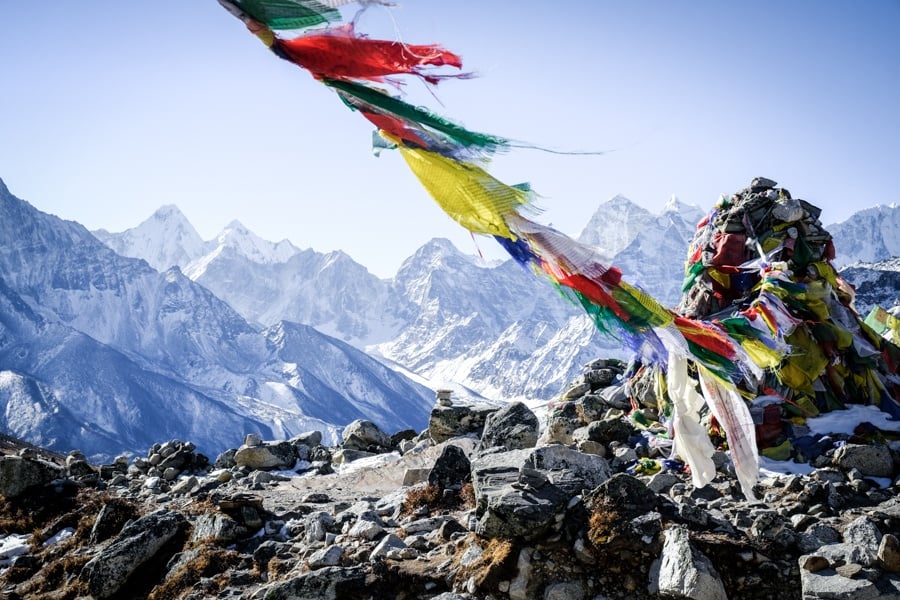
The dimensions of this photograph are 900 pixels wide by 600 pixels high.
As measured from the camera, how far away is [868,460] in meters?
9.03

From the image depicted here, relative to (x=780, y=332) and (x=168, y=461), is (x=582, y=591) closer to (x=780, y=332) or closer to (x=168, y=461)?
(x=780, y=332)

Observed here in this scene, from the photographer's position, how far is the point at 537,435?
12.4 metres

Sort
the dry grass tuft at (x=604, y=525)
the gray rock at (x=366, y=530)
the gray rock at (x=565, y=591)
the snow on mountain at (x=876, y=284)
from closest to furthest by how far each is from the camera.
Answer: the gray rock at (x=565, y=591) → the dry grass tuft at (x=604, y=525) → the gray rock at (x=366, y=530) → the snow on mountain at (x=876, y=284)

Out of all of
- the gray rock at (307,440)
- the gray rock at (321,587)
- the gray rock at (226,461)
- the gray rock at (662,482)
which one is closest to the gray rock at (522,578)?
the gray rock at (321,587)

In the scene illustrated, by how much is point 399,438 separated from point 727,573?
13957mm

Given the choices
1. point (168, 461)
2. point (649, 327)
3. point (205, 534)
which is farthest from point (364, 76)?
point (168, 461)

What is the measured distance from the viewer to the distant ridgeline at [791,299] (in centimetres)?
1098

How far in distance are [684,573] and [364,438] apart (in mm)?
13179

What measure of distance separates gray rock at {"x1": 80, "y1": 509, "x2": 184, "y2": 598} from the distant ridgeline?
8.83 meters

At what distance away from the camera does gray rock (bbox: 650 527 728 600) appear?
6.13m

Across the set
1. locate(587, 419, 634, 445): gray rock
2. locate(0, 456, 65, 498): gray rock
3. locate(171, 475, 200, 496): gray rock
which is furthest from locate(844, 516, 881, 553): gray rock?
locate(0, 456, 65, 498): gray rock

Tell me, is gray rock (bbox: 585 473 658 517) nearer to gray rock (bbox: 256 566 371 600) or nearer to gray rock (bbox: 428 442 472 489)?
gray rock (bbox: 256 566 371 600)

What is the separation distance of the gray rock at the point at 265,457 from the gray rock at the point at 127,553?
6775 millimetres

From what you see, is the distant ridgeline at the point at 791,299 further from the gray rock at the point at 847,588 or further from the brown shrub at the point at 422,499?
the brown shrub at the point at 422,499
